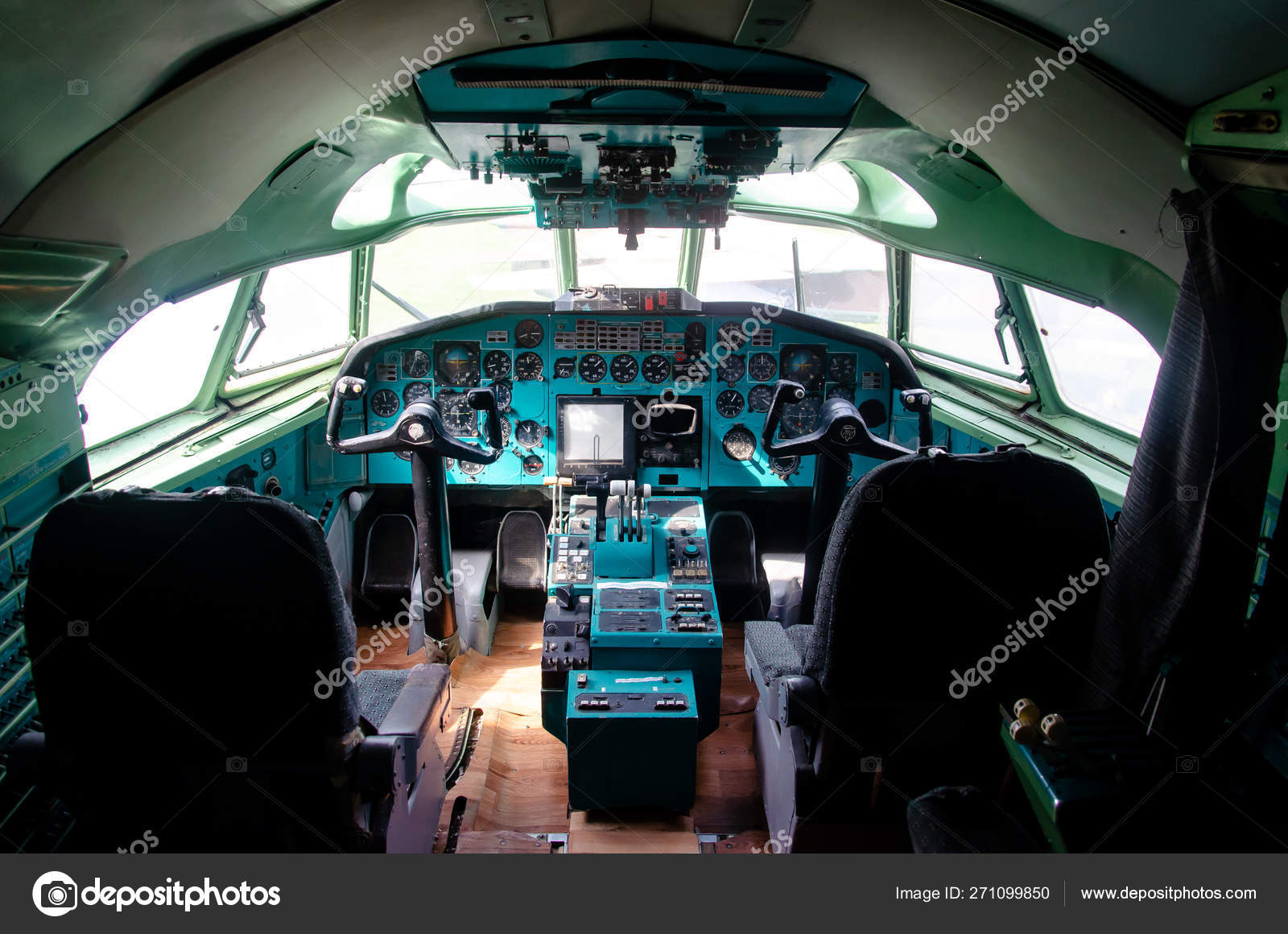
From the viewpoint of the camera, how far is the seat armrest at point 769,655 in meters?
2.24

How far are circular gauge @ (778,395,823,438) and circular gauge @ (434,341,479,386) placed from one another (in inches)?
65.5

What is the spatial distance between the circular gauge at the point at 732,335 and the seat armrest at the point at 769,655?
181cm

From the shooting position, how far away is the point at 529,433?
404 cm

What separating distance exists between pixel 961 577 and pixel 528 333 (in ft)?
9.43

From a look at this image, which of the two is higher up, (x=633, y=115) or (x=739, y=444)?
(x=633, y=115)

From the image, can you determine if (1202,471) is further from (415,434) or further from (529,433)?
(529,433)

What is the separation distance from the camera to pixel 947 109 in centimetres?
204

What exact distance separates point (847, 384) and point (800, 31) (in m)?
2.41

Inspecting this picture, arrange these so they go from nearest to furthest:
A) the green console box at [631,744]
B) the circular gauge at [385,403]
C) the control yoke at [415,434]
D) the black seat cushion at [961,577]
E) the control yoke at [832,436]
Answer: the black seat cushion at [961,577] < the green console box at [631,744] < the control yoke at [832,436] < the control yoke at [415,434] < the circular gauge at [385,403]

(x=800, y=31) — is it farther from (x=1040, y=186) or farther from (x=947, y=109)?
(x=1040, y=186)

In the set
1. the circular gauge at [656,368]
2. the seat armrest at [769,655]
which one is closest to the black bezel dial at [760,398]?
the circular gauge at [656,368]

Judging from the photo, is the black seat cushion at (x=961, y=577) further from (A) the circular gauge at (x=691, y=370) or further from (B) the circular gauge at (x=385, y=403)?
→ (B) the circular gauge at (x=385, y=403)

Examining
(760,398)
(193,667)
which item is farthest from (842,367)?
(193,667)

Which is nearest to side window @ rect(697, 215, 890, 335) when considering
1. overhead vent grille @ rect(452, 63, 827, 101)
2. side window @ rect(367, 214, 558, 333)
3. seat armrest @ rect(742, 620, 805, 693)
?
side window @ rect(367, 214, 558, 333)
